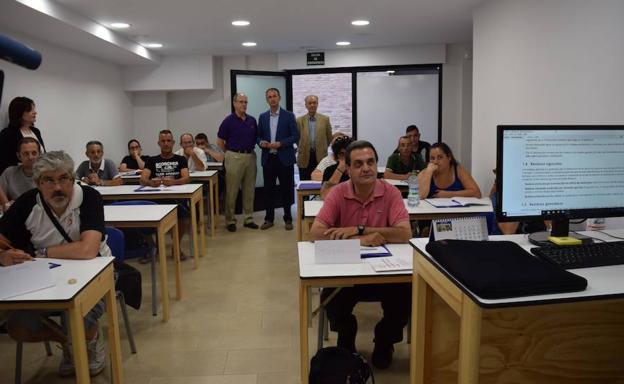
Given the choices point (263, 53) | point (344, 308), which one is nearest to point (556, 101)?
point (344, 308)

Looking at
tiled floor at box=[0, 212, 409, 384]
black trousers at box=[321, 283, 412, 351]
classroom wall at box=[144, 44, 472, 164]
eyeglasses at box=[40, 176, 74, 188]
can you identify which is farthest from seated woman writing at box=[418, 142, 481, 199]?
classroom wall at box=[144, 44, 472, 164]

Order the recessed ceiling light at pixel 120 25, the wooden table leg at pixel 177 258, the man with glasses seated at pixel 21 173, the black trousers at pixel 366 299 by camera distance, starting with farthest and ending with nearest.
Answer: the recessed ceiling light at pixel 120 25 < the man with glasses seated at pixel 21 173 < the wooden table leg at pixel 177 258 < the black trousers at pixel 366 299

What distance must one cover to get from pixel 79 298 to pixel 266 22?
4.29m

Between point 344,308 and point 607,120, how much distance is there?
1.87m

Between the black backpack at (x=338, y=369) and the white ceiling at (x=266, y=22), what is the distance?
3398 millimetres

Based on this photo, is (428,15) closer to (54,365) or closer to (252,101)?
(252,101)

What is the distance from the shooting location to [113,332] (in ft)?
7.43

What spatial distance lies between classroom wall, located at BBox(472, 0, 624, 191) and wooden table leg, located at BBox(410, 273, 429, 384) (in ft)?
5.59

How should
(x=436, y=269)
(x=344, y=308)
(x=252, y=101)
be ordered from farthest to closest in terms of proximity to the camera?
(x=252, y=101)
(x=344, y=308)
(x=436, y=269)

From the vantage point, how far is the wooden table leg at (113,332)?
7.38ft

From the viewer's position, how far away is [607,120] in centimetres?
284

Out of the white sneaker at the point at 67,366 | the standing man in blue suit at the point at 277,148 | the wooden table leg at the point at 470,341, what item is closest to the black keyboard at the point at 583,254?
the wooden table leg at the point at 470,341

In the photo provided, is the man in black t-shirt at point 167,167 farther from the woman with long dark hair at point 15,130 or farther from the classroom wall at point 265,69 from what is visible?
the classroom wall at point 265,69

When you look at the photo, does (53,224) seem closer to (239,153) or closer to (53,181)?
(53,181)
